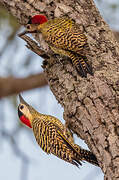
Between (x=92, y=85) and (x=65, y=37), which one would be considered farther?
(x=65, y=37)

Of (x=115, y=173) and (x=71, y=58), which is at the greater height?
(x=71, y=58)

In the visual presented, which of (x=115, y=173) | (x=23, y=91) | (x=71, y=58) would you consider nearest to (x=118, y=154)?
(x=115, y=173)

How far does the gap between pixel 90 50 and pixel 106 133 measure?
997mm

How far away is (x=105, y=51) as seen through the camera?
3.66 m

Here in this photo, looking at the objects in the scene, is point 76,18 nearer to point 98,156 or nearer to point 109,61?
point 109,61

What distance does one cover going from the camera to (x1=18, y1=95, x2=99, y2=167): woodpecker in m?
3.89

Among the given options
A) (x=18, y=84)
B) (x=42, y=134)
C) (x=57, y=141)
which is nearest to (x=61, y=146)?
(x=57, y=141)

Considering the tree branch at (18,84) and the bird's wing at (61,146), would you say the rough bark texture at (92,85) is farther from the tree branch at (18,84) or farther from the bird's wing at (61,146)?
the tree branch at (18,84)

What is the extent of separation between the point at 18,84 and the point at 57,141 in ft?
6.54

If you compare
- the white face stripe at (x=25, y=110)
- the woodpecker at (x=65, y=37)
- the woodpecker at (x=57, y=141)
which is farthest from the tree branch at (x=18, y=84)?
the woodpecker at (x=65, y=37)

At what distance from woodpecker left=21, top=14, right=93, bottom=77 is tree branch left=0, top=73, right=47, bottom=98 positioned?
1386mm

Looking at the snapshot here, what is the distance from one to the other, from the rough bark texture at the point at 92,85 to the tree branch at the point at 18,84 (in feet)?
5.34

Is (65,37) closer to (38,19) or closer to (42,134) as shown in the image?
(38,19)

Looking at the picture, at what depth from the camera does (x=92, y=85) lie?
3375 mm
